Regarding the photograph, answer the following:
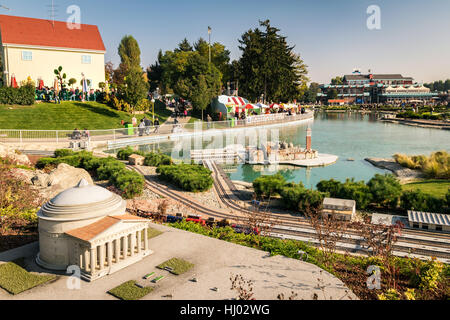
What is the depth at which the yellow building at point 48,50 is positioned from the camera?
41.2 m

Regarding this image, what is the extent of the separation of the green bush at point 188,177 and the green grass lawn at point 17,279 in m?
9.80

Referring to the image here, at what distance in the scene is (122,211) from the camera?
9.73m

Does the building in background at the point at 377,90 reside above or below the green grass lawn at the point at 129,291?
above

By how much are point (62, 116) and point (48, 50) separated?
11490 mm

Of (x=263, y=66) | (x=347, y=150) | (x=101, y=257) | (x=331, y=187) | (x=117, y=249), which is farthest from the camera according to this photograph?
(x=263, y=66)

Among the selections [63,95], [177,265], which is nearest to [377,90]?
[63,95]

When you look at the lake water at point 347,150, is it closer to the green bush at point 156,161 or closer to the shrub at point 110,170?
the green bush at point 156,161

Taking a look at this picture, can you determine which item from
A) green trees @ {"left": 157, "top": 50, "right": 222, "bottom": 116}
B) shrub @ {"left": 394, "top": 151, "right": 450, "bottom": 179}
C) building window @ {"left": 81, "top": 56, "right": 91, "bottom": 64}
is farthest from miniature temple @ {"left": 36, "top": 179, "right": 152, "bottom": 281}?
building window @ {"left": 81, "top": 56, "right": 91, "bottom": 64}

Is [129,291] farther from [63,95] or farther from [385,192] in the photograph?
[63,95]

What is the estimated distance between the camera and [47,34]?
145 ft

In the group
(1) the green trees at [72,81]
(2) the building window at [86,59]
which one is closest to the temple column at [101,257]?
(1) the green trees at [72,81]

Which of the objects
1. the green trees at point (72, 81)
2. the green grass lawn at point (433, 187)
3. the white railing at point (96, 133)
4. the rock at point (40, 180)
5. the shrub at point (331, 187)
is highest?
the green trees at point (72, 81)

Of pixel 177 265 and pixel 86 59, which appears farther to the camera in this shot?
pixel 86 59

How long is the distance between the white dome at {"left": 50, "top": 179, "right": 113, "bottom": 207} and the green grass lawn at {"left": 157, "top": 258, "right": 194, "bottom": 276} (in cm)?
228
